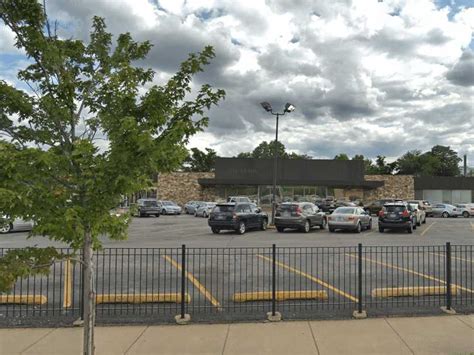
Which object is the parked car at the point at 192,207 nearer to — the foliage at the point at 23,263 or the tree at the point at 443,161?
the foliage at the point at 23,263

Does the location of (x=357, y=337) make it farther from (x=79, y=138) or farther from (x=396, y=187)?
(x=396, y=187)

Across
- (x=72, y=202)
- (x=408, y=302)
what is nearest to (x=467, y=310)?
(x=408, y=302)

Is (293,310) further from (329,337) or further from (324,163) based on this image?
(324,163)

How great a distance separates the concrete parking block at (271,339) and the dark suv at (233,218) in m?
15.7

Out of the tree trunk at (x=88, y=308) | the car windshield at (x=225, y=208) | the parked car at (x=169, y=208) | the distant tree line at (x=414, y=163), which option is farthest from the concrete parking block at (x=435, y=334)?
the distant tree line at (x=414, y=163)

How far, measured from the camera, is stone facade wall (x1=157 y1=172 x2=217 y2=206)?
53.2m

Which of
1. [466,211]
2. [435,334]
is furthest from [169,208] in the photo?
[435,334]

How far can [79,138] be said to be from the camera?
15.1ft

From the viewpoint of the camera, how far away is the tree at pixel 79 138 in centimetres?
397

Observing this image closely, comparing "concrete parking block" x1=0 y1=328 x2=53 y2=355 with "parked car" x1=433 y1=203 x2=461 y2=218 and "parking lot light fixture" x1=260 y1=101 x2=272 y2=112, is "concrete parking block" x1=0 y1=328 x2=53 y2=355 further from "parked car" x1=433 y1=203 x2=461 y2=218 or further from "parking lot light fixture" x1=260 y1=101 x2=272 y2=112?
"parked car" x1=433 y1=203 x2=461 y2=218

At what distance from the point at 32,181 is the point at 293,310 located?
5192 millimetres

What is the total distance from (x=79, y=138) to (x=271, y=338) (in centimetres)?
384

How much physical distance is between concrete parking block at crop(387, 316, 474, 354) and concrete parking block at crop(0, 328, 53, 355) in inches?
202

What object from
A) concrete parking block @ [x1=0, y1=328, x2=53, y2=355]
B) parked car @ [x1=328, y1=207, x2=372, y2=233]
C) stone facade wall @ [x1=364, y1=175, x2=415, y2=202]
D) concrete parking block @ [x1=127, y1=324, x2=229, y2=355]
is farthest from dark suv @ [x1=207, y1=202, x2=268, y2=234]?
stone facade wall @ [x1=364, y1=175, x2=415, y2=202]
